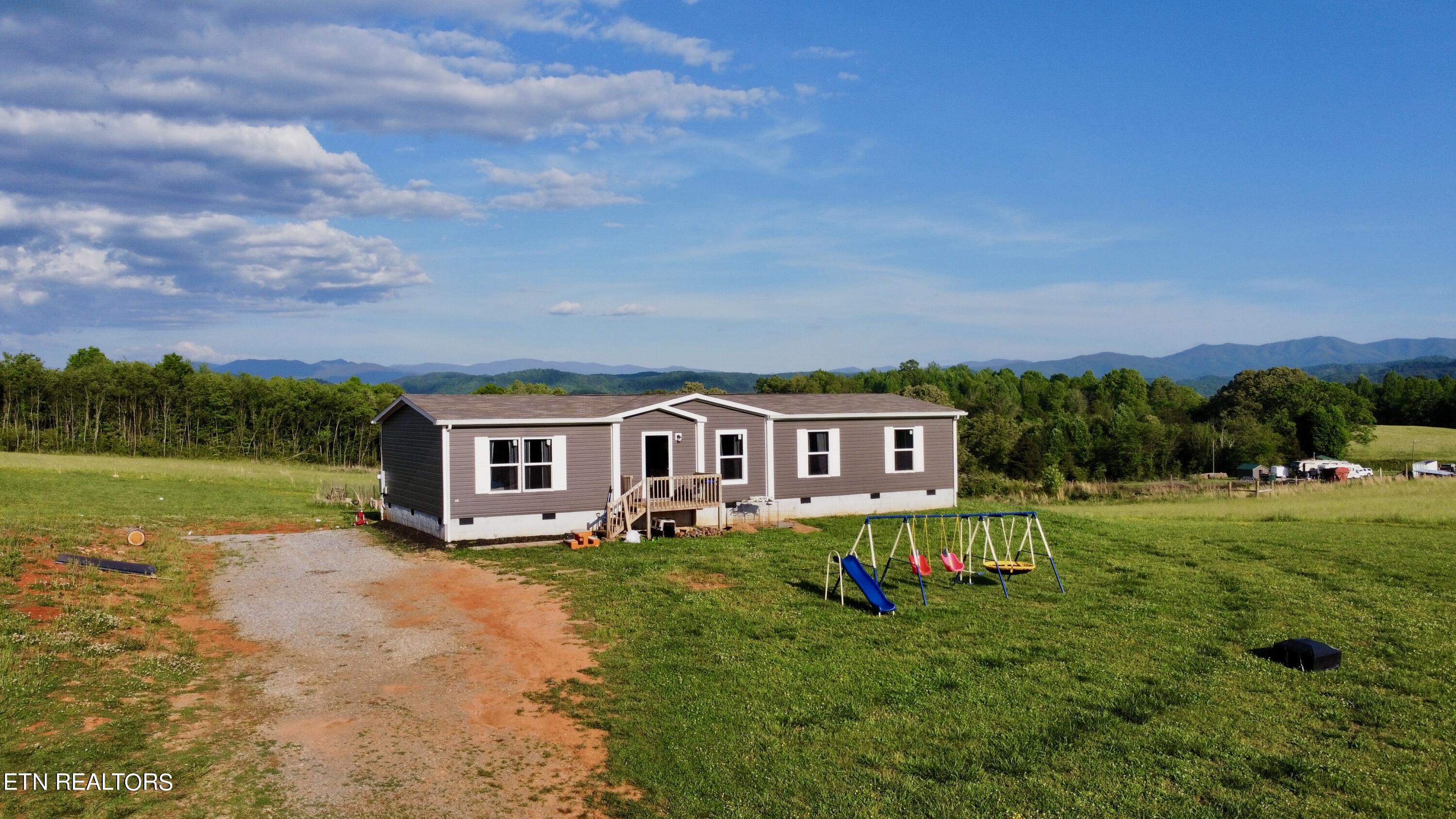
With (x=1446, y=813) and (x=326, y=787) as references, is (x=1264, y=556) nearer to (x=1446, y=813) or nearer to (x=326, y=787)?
(x=1446, y=813)

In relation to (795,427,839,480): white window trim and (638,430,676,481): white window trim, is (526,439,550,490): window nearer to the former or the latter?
(638,430,676,481): white window trim

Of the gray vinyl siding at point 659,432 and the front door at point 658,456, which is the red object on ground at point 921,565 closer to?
the gray vinyl siding at point 659,432

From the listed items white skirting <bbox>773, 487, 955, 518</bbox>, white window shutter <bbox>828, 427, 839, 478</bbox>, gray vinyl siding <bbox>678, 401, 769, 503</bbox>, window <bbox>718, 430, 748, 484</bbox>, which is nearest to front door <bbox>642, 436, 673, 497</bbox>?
gray vinyl siding <bbox>678, 401, 769, 503</bbox>

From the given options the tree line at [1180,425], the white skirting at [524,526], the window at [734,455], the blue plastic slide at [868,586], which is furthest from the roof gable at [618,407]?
the tree line at [1180,425]

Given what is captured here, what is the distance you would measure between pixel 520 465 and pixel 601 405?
3.46 meters

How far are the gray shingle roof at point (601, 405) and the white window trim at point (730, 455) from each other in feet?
3.12

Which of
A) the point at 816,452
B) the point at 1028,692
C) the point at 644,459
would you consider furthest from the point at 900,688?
the point at 816,452

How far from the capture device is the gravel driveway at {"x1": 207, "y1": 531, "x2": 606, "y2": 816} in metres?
6.64

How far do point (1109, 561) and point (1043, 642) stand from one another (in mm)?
6827

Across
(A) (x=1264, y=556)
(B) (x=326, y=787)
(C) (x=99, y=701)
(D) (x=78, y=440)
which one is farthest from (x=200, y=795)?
(D) (x=78, y=440)

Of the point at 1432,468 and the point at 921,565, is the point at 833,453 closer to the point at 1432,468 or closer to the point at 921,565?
the point at 921,565

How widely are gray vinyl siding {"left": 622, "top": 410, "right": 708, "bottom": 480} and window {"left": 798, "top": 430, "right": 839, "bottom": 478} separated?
289cm

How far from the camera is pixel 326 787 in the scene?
657 cm

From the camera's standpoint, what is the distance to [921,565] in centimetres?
1421
